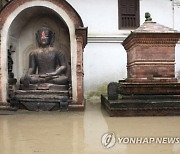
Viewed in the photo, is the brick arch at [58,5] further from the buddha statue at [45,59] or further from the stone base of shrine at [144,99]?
the stone base of shrine at [144,99]

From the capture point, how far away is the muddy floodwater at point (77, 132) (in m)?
4.03

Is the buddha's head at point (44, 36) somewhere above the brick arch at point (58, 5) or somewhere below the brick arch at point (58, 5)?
below

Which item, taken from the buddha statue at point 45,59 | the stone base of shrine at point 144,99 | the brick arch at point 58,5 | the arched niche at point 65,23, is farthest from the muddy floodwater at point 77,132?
the brick arch at point 58,5

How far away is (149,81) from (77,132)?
3.19 meters

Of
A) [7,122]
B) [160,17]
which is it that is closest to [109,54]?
[160,17]

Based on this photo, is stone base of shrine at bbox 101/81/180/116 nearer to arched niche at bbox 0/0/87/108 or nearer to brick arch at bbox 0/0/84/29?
arched niche at bbox 0/0/87/108

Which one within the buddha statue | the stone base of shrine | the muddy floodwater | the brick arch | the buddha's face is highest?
the brick arch

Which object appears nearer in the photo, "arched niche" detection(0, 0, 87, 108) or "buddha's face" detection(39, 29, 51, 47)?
"arched niche" detection(0, 0, 87, 108)

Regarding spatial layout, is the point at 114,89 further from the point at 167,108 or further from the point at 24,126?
the point at 24,126

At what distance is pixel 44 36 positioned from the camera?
946 cm

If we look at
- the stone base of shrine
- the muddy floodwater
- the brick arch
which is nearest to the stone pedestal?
the stone base of shrine

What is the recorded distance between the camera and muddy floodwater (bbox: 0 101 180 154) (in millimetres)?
4027

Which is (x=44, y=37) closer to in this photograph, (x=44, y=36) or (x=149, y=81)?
(x=44, y=36)

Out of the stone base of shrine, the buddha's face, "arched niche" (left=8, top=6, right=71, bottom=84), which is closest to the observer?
the stone base of shrine
